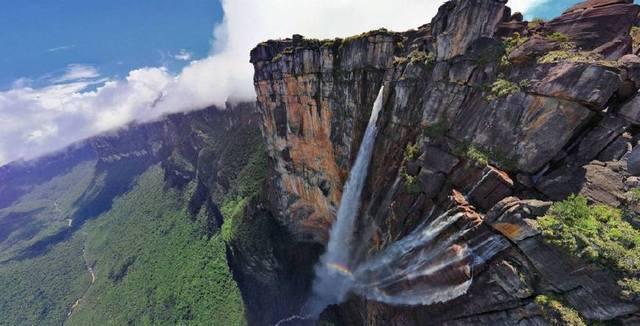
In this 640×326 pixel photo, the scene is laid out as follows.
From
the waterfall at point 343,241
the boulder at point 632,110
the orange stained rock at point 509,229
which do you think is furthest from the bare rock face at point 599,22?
the waterfall at point 343,241

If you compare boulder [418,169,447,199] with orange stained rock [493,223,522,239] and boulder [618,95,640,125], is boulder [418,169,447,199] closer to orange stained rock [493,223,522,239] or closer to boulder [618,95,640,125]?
orange stained rock [493,223,522,239]

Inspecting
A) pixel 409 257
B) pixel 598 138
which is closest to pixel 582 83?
pixel 598 138

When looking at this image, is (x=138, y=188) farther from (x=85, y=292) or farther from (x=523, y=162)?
(x=523, y=162)

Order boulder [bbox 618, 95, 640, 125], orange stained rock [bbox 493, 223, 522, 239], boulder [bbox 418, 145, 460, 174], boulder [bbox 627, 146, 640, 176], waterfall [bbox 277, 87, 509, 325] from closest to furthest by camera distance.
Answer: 1. boulder [bbox 627, 146, 640, 176]
2. boulder [bbox 618, 95, 640, 125]
3. orange stained rock [bbox 493, 223, 522, 239]
4. waterfall [bbox 277, 87, 509, 325]
5. boulder [bbox 418, 145, 460, 174]

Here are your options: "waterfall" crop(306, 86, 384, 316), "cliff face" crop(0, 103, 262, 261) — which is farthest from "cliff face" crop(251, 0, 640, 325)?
"cliff face" crop(0, 103, 262, 261)

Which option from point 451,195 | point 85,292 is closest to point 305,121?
point 451,195

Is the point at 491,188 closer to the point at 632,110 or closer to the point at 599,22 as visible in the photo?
the point at 632,110

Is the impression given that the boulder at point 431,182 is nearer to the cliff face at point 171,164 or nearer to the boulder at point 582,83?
the boulder at point 582,83
